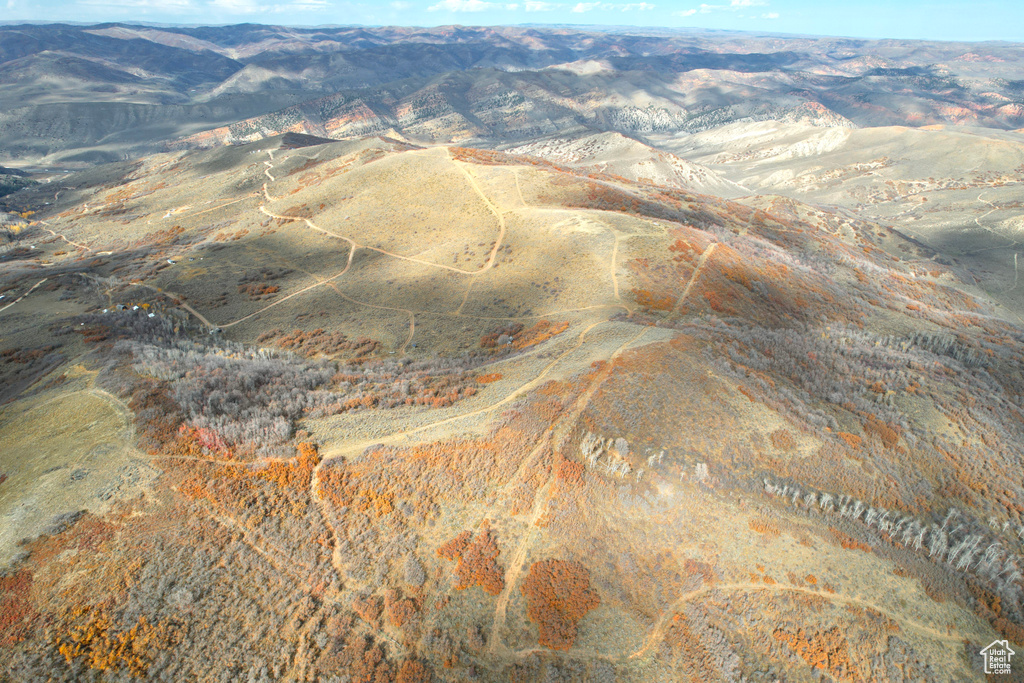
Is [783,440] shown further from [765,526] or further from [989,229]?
[989,229]

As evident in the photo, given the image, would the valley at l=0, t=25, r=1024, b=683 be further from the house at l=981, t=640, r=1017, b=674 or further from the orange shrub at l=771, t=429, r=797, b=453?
the house at l=981, t=640, r=1017, b=674

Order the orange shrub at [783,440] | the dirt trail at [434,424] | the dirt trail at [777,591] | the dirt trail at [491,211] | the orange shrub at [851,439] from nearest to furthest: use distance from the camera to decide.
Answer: the dirt trail at [777,591] < the orange shrub at [783,440] < the dirt trail at [434,424] < the orange shrub at [851,439] < the dirt trail at [491,211]

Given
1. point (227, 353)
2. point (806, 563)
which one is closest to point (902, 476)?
point (806, 563)

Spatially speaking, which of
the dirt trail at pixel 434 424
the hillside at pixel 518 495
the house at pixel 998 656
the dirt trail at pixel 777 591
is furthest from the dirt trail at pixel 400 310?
the house at pixel 998 656

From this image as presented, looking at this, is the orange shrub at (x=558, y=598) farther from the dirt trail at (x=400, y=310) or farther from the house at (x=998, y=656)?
the dirt trail at (x=400, y=310)

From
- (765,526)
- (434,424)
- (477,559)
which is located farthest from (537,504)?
(765,526)

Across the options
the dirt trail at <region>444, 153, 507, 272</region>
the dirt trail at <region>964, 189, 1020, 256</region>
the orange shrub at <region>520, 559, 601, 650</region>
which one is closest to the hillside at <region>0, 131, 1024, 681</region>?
the orange shrub at <region>520, 559, 601, 650</region>
